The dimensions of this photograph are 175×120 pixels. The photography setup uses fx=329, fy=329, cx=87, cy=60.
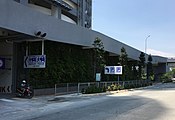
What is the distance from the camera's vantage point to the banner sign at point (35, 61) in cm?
2675

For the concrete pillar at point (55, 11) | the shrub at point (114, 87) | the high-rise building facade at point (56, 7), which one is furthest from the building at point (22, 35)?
the concrete pillar at point (55, 11)

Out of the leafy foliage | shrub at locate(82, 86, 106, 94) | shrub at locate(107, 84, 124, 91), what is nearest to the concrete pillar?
the leafy foliage

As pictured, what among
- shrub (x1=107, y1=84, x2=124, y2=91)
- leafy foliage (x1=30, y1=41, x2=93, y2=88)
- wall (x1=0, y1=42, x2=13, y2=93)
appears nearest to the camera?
wall (x1=0, y1=42, x2=13, y2=93)

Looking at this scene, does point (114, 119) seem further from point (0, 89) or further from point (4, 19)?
point (0, 89)

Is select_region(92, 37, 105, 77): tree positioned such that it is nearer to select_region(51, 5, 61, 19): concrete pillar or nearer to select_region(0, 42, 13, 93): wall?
select_region(51, 5, 61, 19): concrete pillar

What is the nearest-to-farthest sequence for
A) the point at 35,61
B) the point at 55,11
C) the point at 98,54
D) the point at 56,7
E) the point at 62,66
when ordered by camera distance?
1. the point at 35,61
2. the point at 62,66
3. the point at 98,54
4. the point at 55,11
5. the point at 56,7

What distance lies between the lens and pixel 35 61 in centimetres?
2723

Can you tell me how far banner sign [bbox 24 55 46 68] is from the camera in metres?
26.8

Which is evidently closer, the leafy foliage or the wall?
the wall

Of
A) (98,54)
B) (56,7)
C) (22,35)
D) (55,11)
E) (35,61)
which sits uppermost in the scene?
(56,7)

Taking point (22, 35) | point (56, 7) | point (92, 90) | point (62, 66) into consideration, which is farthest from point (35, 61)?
point (56, 7)

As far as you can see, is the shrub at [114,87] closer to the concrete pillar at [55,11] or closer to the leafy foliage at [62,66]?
the leafy foliage at [62,66]

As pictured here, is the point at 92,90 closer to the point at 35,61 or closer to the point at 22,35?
the point at 35,61

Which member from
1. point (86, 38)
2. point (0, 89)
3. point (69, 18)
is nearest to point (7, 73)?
point (0, 89)
